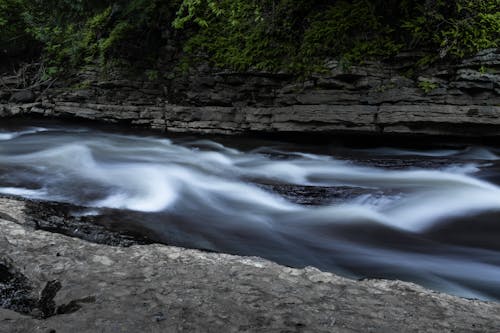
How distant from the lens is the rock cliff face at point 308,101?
5754 mm

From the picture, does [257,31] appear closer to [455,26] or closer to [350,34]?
[350,34]

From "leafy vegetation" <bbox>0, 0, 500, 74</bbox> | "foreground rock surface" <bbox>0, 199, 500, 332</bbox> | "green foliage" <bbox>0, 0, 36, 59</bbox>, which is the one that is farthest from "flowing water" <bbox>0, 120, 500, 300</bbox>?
"green foliage" <bbox>0, 0, 36, 59</bbox>

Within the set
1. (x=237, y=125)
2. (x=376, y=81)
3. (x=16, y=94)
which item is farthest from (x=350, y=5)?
(x=16, y=94)

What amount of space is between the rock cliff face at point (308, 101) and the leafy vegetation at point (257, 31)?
0.99ft

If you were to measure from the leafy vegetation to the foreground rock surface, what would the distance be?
5356 mm

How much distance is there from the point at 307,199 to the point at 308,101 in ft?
9.65

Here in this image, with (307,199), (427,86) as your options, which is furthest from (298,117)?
(307,199)

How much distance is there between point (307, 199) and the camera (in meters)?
4.41

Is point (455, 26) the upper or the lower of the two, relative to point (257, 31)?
lower

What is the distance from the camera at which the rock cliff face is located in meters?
5.75

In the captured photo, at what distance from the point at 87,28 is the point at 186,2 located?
3568 millimetres

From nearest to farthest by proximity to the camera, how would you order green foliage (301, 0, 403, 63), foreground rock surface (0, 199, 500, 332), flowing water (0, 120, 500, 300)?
foreground rock surface (0, 199, 500, 332), flowing water (0, 120, 500, 300), green foliage (301, 0, 403, 63)

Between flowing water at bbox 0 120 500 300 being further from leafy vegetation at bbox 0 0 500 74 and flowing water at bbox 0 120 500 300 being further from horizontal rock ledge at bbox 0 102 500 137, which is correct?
leafy vegetation at bbox 0 0 500 74

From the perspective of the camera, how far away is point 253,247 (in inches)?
129
